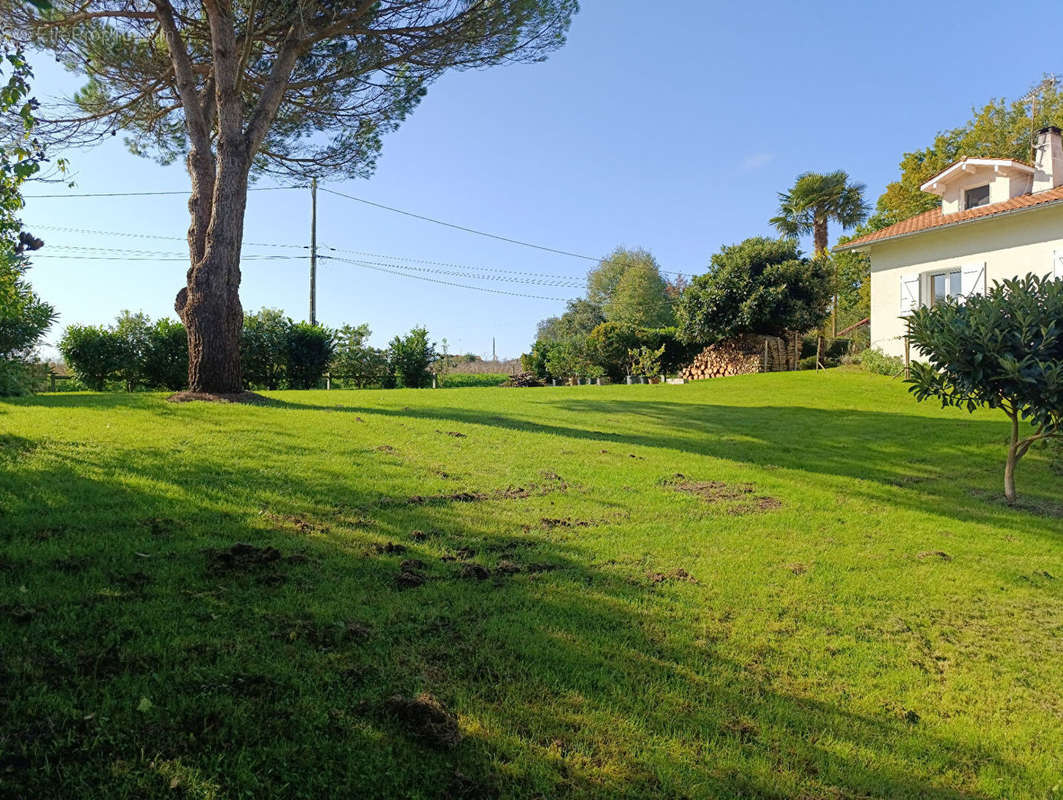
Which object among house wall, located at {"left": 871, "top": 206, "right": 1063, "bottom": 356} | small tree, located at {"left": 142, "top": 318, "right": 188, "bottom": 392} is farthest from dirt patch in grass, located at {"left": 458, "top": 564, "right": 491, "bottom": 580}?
small tree, located at {"left": 142, "top": 318, "right": 188, "bottom": 392}

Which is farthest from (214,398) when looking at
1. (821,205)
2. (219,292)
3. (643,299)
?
(643,299)

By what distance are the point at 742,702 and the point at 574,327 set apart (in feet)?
175

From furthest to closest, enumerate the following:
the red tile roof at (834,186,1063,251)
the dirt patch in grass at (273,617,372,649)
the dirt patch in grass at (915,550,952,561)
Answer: the red tile roof at (834,186,1063,251) → the dirt patch in grass at (915,550,952,561) → the dirt patch in grass at (273,617,372,649)

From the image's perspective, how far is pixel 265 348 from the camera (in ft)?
65.3

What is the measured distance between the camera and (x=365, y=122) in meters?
14.8

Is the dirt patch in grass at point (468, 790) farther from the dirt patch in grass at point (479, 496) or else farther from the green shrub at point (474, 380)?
the green shrub at point (474, 380)

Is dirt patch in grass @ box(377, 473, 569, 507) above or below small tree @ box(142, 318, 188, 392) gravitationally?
below

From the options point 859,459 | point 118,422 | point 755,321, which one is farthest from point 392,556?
point 755,321

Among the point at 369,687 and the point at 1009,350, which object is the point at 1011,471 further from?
the point at 369,687

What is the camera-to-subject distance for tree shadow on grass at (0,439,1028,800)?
2.02 meters

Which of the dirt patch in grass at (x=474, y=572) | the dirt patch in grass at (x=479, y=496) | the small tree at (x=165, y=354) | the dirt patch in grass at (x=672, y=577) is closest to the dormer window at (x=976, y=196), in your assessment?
the dirt patch in grass at (x=479, y=496)

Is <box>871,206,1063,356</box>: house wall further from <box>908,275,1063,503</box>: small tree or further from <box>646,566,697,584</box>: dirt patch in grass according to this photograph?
<box>646,566,697,584</box>: dirt patch in grass

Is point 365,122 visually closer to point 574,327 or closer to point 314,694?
point 314,694

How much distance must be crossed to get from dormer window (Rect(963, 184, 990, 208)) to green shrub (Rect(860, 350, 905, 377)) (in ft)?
18.6
